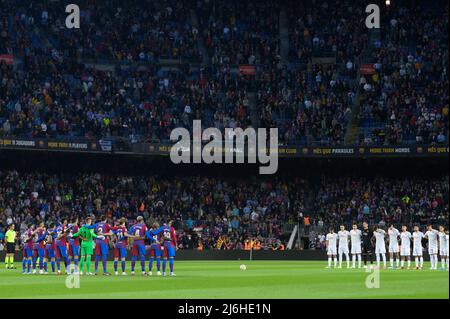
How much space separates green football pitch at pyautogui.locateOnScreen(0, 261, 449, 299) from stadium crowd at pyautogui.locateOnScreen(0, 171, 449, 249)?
17.9 m


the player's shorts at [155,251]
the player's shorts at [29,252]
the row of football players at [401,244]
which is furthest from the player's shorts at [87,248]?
the row of football players at [401,244]

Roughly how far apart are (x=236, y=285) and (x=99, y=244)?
742 cm

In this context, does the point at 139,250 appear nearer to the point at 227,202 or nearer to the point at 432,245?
the point at 432,245

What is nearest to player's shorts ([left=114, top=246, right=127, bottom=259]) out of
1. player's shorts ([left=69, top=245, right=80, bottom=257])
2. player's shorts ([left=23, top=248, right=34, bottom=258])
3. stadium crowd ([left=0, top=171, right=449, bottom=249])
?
player's shorts ([left=69, top=245, right=80, bottom=257])

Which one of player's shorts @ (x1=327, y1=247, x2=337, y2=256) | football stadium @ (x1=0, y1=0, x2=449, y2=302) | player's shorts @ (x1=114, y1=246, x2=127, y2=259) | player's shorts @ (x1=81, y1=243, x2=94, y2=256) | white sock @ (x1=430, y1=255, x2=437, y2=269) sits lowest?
white sock @ (x1=430, y1=255, x2=437, y2=269)

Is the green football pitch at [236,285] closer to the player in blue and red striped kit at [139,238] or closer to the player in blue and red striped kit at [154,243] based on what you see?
the player in blue and red striped kit at [154,243]

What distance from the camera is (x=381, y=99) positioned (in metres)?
61.8

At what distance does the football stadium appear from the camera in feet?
186

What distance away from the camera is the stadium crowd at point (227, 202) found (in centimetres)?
5600

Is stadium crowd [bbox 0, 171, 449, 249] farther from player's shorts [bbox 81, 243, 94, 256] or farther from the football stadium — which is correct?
player's shorts [bbox 81, 243, 94, 256]

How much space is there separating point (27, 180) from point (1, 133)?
3.44m

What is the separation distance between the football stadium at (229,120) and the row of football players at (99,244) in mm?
12319
